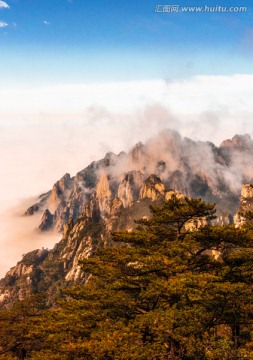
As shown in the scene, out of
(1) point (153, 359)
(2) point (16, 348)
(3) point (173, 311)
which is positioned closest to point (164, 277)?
(3) point (173, 311)

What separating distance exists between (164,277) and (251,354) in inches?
296

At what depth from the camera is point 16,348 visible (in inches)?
1809

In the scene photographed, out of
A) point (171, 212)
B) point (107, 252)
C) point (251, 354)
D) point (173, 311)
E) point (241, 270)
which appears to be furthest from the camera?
point (107, 252)

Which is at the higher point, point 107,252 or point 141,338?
point 107,252

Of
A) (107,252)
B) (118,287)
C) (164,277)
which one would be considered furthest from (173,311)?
(107,252)

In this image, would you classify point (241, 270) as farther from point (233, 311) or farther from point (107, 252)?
point (107, 252)

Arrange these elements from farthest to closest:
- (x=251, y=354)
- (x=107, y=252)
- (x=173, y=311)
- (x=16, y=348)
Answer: (x=16, y=348)
(x=107, y=252)
(x=173, y=311)
(x=251, y=354)

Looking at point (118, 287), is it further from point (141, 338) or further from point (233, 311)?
point (233, 311)

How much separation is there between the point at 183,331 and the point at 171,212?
8241mm

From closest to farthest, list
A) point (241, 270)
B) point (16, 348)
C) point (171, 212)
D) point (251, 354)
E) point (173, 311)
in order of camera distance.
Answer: point (251, 354) → point (173, 311) → point (241, 270) → point (171, 212) → point (16, 348)

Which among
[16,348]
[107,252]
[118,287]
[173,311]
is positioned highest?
[107,252]

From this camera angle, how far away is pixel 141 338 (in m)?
27.1

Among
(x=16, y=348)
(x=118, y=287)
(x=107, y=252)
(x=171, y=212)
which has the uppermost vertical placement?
(x=171, y=212)

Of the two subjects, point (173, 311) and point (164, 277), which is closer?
point (173, 311)
